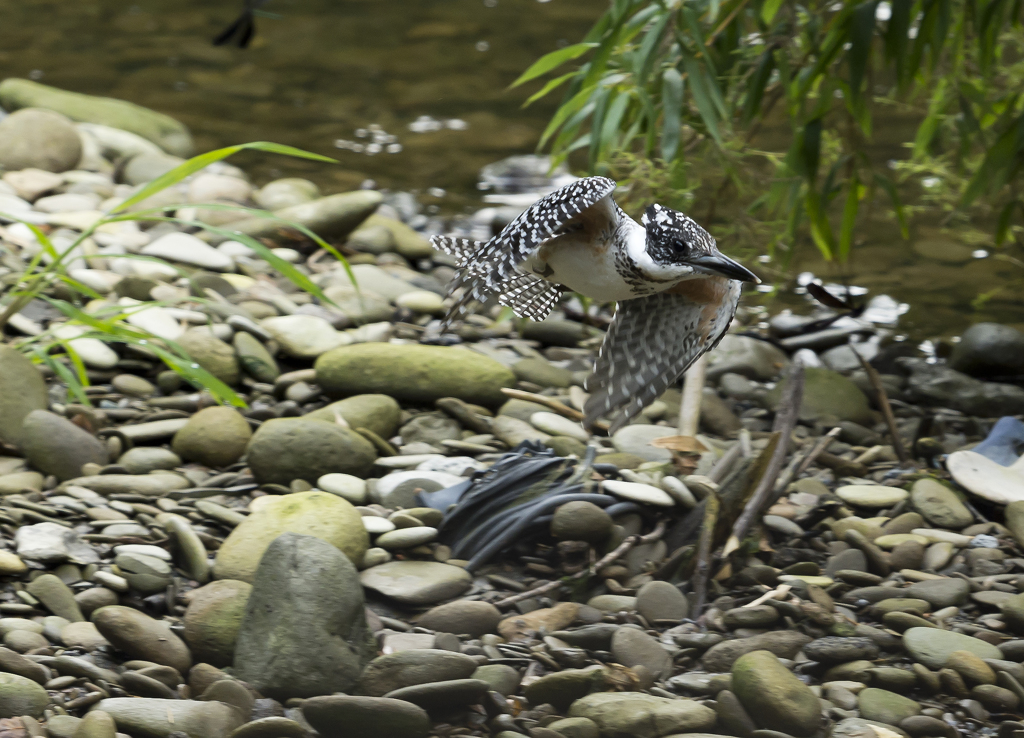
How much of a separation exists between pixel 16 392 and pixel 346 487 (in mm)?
1176

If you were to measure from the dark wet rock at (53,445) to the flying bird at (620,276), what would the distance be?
2.07 m

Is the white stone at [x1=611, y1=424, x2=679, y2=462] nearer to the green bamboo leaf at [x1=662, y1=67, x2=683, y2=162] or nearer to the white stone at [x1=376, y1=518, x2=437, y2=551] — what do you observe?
the white stone at [x1=376, y1=518, x2=437, y2=551]

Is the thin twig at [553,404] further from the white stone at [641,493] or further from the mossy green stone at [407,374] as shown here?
the white stone at [641,493]

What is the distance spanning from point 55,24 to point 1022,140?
9.75 metres

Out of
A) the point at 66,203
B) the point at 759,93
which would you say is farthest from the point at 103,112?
the point at 759,93

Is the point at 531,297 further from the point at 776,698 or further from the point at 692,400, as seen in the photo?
the point at 692,400


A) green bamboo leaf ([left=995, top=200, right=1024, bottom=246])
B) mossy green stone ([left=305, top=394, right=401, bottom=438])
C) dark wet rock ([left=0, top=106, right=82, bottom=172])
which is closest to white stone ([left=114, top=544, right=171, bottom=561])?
mossy green stone ([left=305, top=394, right=401, bottom=438])

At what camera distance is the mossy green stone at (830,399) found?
416cm

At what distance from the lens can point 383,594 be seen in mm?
3006

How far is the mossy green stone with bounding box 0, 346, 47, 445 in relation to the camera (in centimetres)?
344

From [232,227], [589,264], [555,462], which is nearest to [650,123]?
[589,264]

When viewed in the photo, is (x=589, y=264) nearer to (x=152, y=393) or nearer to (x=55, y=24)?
(x=152, y=393)

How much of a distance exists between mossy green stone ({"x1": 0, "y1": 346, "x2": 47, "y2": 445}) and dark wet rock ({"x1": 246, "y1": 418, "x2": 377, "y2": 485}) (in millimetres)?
763

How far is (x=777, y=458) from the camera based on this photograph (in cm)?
305
